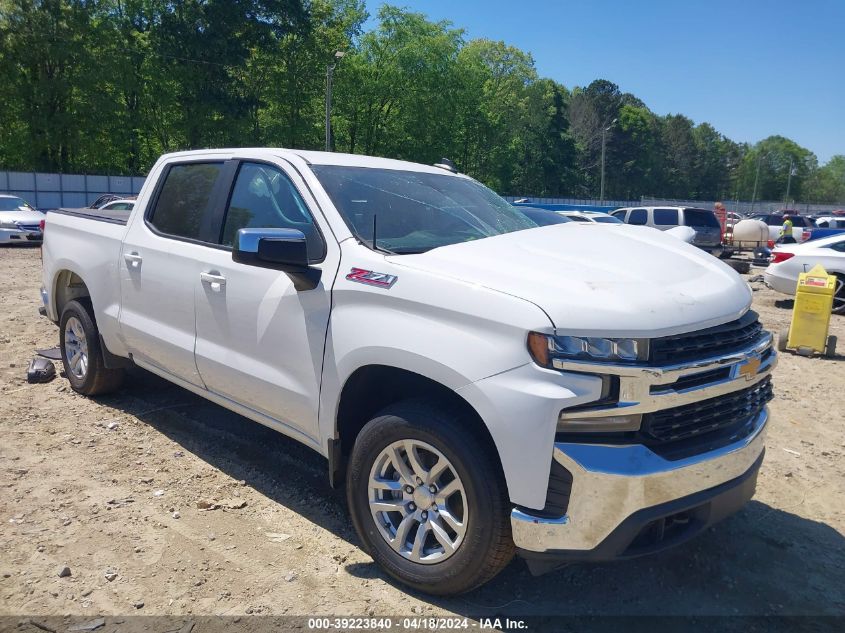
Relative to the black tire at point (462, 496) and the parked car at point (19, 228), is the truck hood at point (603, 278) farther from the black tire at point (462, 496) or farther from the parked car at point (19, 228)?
the parked car at point (19, 228)

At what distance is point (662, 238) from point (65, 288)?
15.6ft

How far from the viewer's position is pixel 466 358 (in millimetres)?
2518

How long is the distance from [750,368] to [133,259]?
12.4ft

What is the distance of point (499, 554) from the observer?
8.42 feet

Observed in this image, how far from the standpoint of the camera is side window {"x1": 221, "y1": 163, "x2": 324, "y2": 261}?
346 cm

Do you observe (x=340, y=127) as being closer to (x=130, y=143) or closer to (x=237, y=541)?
(x=130, y=143)

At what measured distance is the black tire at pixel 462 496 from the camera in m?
2.52

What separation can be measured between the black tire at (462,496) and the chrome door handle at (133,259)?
7.52 feet

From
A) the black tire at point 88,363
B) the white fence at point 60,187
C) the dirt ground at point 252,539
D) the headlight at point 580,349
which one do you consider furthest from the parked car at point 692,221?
the white fence at point 60,187

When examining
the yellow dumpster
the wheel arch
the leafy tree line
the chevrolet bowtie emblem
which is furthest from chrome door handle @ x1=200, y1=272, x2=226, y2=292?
the leafy tree line

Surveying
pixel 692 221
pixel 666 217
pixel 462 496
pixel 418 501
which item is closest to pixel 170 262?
pixel 418 501

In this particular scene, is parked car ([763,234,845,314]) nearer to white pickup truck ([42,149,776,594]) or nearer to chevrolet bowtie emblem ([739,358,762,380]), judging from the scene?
white pickup truck ([42,149,776,594])

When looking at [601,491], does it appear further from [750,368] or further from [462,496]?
[750,368]

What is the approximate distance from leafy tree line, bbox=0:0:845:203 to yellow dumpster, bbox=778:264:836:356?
35.7 m
